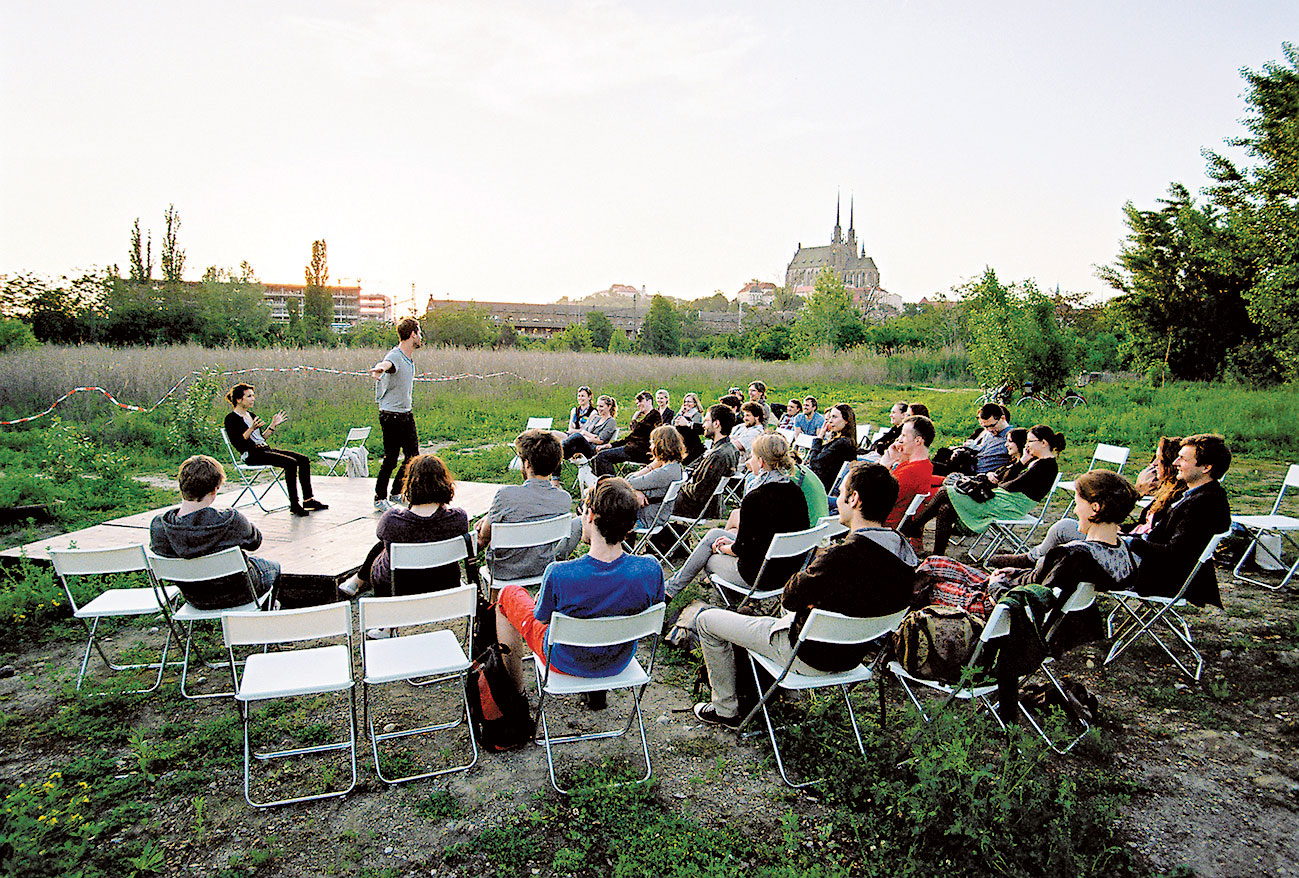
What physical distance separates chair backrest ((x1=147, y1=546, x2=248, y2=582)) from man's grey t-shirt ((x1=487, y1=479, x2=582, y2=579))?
130 cm

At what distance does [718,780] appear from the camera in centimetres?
301

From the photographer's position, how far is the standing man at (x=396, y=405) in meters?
6.67

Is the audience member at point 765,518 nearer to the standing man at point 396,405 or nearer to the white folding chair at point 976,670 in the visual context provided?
the white folding chair at point 976,670

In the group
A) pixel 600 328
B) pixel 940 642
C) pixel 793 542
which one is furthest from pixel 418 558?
pixel 600 328

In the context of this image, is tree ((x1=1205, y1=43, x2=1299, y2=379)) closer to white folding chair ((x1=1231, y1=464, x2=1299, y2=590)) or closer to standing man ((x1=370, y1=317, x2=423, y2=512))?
white folding chair ((x1=1231, y1=464, x2=1299, y2=590))

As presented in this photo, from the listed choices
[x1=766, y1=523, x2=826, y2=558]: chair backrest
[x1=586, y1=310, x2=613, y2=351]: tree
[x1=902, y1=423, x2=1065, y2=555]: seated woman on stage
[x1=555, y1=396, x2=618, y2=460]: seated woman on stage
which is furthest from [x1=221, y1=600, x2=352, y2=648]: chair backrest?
[x1=586, y1=310, x2=613, y2=351]: tree

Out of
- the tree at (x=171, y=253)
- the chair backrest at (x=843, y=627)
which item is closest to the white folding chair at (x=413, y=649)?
the chair backrest at (x=843, y=627)

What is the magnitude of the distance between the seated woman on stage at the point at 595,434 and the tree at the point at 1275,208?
43.2ft

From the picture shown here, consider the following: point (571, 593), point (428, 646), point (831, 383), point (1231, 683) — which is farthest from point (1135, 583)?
point (831, 383)

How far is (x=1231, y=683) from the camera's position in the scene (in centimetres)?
394

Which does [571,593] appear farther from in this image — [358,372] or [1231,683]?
[358,372]

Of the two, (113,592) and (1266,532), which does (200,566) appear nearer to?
(113,592)

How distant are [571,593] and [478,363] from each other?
16.4 metres

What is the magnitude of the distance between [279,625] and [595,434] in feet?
19.8
